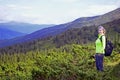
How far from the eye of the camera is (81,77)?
58.8 ft

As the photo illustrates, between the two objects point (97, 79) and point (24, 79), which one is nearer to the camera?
point (97, 79)

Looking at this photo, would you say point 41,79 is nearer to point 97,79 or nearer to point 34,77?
point 34,77

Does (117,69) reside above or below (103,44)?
below

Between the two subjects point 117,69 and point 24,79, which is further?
point 117,69

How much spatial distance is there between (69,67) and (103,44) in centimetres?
253

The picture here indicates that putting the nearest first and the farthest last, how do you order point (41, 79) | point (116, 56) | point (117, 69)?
1. point (41, 79)
2. point (117, 69)
3. point (116, 56)

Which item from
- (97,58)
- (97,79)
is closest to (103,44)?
(97,58)

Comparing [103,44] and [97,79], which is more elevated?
[103,44]

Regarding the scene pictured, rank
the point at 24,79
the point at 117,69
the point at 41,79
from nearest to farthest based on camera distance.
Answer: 1. the point at 41,79
2. the point at 24,79
3. the point at 117,69

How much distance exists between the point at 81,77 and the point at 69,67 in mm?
2061

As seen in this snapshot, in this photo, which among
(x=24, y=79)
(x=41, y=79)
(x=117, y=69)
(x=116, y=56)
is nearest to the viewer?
(x=41, y=79)

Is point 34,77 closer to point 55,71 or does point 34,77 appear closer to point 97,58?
point 55,71

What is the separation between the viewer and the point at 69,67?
65.2ft

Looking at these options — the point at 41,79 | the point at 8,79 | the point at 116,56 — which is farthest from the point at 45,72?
the point at 116,56
